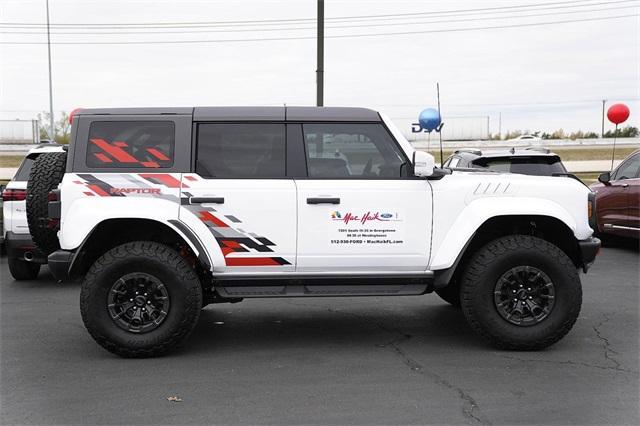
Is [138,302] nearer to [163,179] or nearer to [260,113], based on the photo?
[163,179]

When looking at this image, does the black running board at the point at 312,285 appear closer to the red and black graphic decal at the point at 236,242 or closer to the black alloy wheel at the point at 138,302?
the red and black graphic decal at the point at 236,242

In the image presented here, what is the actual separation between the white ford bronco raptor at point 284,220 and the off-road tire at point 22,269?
3.59 metres

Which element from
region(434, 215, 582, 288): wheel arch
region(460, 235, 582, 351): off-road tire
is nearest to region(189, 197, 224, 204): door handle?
region(434, 215, 582, 288): wheel arch

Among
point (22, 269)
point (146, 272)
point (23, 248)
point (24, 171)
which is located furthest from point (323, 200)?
point (22, 269)

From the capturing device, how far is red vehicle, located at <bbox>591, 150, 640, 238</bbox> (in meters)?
10.4

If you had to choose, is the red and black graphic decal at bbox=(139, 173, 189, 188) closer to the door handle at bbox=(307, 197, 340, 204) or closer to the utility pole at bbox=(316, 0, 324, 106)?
the door handle at bbox=(307, 197, 340, 204)

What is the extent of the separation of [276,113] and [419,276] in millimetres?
1802

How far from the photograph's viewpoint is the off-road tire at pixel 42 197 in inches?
221

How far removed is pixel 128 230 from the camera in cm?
573

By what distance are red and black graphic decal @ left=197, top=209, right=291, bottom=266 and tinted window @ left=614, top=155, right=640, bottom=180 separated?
7659 mm

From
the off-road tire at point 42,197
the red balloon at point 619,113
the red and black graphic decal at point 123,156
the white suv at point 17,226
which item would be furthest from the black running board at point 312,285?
the red balloon at point 619,113

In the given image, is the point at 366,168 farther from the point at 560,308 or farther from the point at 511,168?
the point at 511,168

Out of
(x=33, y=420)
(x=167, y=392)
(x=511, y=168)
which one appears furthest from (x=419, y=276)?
(x=511, y=168)

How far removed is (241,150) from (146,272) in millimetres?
1245
